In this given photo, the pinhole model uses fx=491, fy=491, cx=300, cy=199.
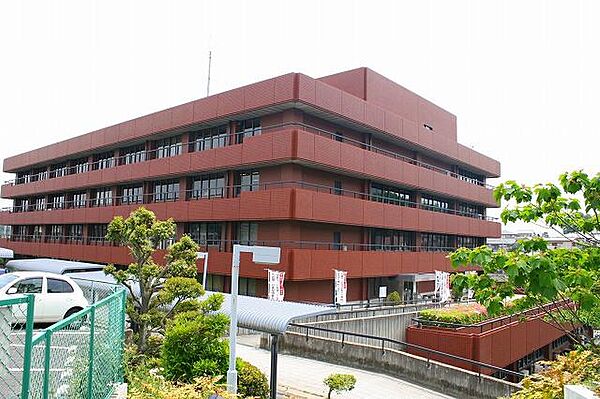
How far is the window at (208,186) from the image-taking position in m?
31.6

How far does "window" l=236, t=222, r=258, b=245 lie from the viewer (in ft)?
94.9

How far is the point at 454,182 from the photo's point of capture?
1636 inches

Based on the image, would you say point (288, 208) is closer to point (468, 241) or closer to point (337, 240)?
point (337, 240)

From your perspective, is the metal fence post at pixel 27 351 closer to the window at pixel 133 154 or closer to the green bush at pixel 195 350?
the green bush at pixel 195 350

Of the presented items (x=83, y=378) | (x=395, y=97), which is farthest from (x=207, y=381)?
(x=395, y=97)

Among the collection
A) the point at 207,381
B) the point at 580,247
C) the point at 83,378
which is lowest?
the point at 207,381

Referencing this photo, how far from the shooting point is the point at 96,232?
42.9 metres

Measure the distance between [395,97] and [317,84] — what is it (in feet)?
36.4

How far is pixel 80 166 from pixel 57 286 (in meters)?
36.4

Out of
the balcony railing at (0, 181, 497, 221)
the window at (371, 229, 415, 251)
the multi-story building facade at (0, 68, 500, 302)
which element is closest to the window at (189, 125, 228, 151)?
the multi-story building facade at (0, 68, 500, 302)

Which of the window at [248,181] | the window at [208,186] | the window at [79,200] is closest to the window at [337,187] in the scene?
the window at [248,181]

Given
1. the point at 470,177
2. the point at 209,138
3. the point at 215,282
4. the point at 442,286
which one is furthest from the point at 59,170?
the point at 470,177

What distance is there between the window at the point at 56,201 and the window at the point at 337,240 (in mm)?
31800

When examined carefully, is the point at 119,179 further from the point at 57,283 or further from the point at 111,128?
the point at 57,283
